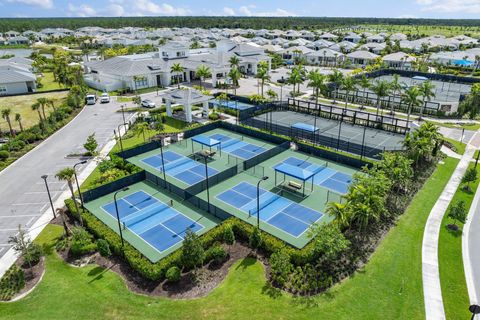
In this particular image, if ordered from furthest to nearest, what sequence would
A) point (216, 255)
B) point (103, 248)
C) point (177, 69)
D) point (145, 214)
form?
point (177, 69)
point (145, 214)
point (103, 248)
point (216, 255)

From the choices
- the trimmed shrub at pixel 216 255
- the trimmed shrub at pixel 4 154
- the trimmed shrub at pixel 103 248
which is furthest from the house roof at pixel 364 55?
the trimmed shrub at pixel 103 248

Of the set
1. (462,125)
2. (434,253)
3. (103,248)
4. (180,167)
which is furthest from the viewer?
(462,125)

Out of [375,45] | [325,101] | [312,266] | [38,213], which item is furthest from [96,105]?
[375,45]

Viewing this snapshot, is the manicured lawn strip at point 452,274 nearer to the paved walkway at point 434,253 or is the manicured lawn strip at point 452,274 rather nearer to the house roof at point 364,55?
the paved walkway at point 434,253

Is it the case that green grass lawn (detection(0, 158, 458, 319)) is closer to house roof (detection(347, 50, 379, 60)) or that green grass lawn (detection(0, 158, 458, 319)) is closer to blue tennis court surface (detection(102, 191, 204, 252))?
blue tennis court surface (detection(102, 191, 204, 252))

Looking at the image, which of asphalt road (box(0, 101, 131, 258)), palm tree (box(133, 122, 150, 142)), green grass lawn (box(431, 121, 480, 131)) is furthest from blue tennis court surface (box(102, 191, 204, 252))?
green grass lawn (box(431, 121, 480, 131))

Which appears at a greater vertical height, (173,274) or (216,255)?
(173,274)

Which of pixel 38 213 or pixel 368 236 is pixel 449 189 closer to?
pixel 368 236

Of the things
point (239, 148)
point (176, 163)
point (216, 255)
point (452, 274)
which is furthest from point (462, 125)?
point (216, 255)

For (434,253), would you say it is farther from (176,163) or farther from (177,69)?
(177,69)
